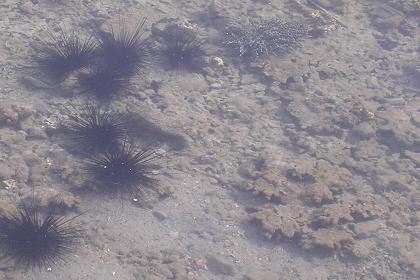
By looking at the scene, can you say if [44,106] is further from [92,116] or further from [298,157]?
[298,157]

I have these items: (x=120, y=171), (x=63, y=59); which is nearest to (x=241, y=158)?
(x=120, y=171)

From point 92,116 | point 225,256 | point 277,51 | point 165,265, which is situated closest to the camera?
point 165,265

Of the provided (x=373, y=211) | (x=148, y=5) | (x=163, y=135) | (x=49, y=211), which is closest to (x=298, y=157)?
(x=373, y=211)

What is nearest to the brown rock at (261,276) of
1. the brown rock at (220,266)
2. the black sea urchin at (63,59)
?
the brown rock at (220,266)

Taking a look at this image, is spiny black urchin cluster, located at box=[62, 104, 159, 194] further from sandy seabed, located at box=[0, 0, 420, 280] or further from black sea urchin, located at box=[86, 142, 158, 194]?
sandy seabed, located at box=[0, 0, 420, 280]

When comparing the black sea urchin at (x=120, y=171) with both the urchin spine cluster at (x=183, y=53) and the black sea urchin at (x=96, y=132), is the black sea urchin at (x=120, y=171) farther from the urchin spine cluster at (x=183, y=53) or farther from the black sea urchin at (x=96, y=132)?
the urchin spine cluster at (x=183, y=53)

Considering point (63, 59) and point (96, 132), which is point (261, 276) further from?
point (63, 59)

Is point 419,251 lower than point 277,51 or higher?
lower
